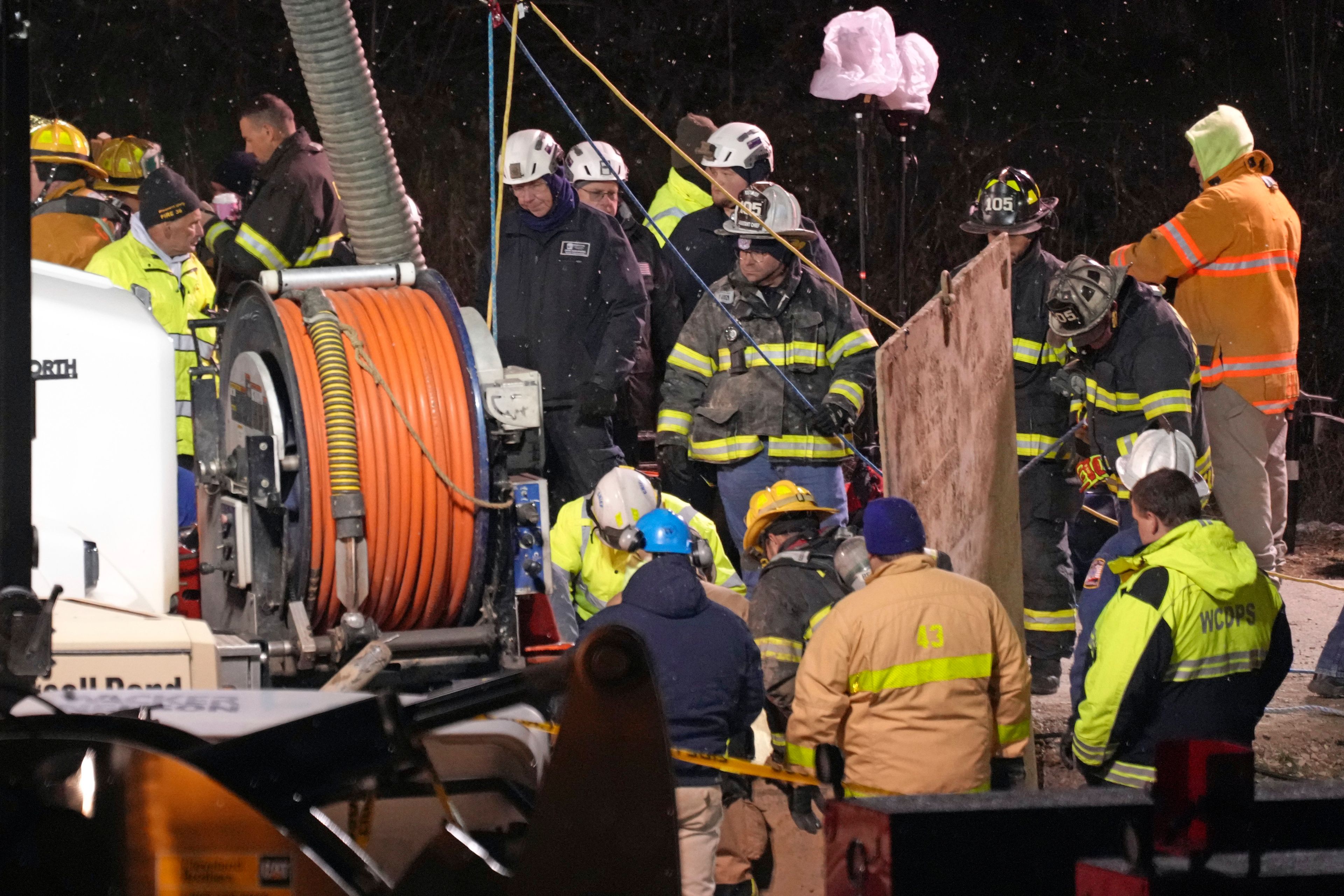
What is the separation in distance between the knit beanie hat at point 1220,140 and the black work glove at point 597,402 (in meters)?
3.58

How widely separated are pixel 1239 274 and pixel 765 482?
10.5 feet

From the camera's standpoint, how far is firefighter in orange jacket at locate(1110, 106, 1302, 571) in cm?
946

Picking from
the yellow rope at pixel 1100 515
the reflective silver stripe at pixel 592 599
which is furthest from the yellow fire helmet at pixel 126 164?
the yellow rope at pixel 1100 515

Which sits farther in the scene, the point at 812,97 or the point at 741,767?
the point at 812,97

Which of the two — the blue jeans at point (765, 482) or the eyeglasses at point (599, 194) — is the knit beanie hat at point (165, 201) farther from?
the blue jeans at point (765, 482)

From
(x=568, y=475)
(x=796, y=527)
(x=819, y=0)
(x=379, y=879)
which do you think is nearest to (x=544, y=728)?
(x=379, y=879)

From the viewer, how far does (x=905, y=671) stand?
17.5 ft

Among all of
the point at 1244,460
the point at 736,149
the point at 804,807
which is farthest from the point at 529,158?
the point at 1244,460

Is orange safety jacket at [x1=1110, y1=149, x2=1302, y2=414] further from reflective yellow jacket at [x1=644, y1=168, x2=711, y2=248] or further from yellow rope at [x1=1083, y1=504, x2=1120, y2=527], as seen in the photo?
reflective yellow jacket at [x1=644, y1=168, x2=711, y2=248]

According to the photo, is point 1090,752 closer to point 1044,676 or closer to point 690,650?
point 690,650

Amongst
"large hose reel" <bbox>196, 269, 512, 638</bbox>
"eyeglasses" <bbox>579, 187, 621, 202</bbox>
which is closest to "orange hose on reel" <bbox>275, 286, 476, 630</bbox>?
"large hose reel" <bbox>196, 269, 512, 638</bbox>

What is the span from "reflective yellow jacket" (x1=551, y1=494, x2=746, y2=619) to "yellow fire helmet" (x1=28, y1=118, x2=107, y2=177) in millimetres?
4276

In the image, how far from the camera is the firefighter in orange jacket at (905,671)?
5316mm

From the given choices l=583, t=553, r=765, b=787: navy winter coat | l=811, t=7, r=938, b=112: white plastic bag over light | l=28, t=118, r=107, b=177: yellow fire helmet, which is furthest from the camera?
l=811, t=7, r=938, b=112: white plastic bag over light
